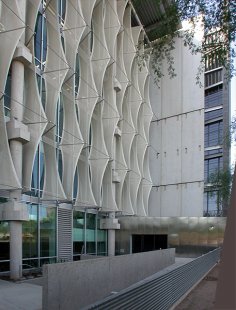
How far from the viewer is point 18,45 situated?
2134 cm

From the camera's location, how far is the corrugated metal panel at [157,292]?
7.83m

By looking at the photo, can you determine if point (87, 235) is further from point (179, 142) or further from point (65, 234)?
point (179, 142)

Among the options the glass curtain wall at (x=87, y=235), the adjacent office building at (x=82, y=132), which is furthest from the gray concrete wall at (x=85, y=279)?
the glass curtain wall at (x=87, y=235)

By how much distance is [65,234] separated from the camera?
2881cm

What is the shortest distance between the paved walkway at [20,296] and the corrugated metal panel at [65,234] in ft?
27.0

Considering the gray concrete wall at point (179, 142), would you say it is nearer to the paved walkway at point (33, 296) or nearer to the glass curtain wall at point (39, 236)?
the glass curtain wall at point (39, 236)

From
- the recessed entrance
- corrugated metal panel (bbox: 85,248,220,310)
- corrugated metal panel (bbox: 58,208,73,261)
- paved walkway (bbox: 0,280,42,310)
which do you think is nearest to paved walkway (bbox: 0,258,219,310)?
paved walkway (bbox: 0,280,42,310)

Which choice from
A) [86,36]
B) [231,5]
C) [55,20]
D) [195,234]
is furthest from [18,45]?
[195,234]

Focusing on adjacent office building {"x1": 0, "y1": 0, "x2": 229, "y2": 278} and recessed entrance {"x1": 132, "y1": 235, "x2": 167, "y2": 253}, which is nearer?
adjacent office building {"x1": 0, "y1": 0, "x2": 229, "y2": 278}

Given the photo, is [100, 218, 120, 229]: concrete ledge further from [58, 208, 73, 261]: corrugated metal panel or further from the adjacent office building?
[58, 208, 73, 261]: corrugated metal panel

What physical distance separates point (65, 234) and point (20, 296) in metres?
13.1

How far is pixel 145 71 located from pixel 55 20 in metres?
22.3

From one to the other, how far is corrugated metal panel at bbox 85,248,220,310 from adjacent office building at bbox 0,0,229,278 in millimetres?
7573

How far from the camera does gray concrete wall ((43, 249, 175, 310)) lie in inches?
380
